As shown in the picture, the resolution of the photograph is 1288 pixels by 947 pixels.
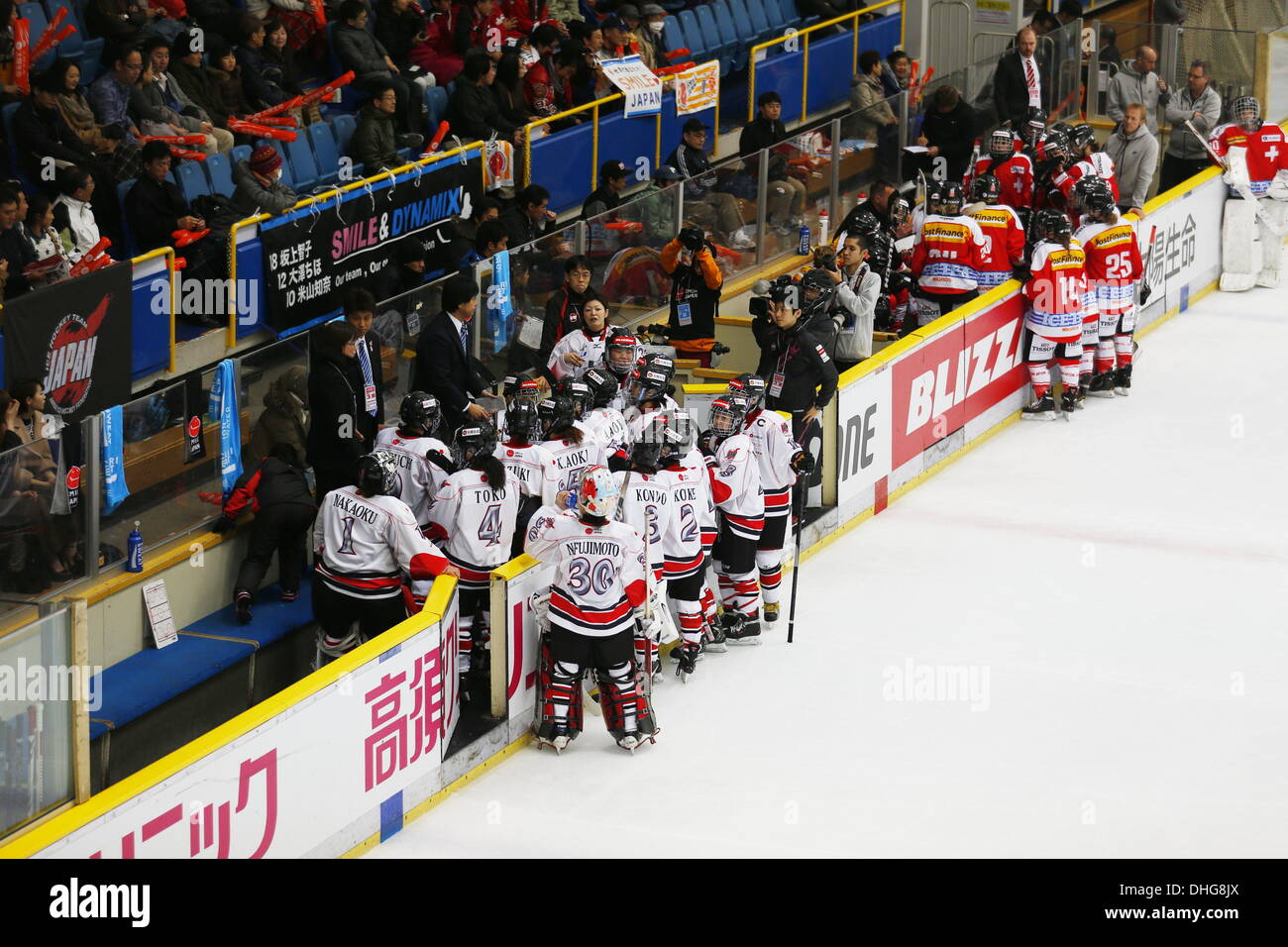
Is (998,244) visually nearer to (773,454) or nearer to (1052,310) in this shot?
(1052,310)

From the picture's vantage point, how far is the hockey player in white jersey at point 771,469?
1065 cm

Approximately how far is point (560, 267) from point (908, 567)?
2743 millimetres

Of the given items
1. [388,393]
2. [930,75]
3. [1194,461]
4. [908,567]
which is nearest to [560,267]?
[388,393]

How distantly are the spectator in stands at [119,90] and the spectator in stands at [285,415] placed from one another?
325 cm

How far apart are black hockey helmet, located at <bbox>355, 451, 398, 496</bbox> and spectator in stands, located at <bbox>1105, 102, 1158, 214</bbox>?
913 cm

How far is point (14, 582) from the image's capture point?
356 inches

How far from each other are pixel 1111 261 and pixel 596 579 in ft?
20.9

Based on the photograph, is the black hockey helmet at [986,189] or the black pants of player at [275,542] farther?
the black hockey helmet at [986,189]

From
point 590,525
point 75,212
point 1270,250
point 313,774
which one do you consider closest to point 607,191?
point 75,212

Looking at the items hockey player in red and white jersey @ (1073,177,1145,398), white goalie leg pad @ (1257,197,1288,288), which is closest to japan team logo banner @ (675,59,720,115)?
hockey player in red and white jersey @ (1073,177,1145,398)

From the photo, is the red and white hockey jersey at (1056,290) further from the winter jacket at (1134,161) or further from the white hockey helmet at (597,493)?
the white hockey helmet at (597,493)

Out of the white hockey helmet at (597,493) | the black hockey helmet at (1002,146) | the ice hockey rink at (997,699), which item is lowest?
the ice hockey rink at (997,699)

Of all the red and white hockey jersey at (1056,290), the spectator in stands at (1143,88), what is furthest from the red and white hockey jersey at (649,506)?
the spectator in stands at (1143,88)

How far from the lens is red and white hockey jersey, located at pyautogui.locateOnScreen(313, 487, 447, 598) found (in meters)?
9.28
